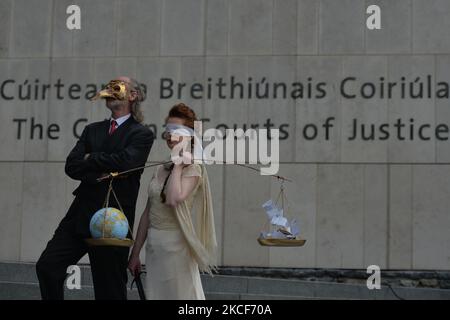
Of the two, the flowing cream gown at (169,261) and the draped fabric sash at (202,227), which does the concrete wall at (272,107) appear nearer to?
the draped fabric sash at (202,227)

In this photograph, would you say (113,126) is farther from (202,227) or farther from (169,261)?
(169,261)

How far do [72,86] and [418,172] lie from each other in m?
4.54

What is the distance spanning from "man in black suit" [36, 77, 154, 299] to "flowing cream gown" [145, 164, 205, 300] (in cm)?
33

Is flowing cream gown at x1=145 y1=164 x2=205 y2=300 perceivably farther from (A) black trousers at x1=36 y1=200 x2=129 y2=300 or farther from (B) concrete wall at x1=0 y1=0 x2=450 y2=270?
(B) concrete wall at x1=0 y1=0 x2=450 y2=270

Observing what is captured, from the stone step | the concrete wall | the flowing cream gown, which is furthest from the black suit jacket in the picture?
the concrete wall

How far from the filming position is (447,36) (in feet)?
38.2

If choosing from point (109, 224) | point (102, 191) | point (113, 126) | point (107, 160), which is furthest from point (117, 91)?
point (109, 224)

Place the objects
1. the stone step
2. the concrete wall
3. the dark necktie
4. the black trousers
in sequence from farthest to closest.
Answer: the concrete wall, the stone step, the dark necktie, the black trousers

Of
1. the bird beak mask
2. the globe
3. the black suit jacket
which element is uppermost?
the bird beak mask

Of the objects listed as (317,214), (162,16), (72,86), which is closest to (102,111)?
(72,86)

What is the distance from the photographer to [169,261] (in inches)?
262

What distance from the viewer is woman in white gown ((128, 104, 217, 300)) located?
6656 millimetres

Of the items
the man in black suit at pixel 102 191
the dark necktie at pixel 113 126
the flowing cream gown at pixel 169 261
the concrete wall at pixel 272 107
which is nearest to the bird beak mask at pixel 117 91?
the man in black suit at pixel 102 191

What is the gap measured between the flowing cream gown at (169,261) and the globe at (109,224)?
9.8 inches
